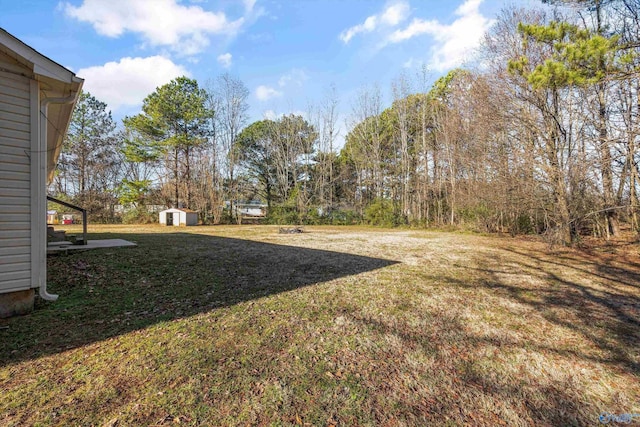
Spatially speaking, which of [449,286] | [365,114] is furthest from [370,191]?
[449,286]

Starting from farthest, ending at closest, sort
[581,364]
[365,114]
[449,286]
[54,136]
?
[365,114] < [54,136] < [449,286] < [581,364]

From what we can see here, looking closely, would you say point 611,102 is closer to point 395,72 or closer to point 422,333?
point 422,333

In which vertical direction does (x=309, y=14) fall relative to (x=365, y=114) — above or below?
below

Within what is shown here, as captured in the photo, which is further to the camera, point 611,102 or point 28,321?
point 611,102

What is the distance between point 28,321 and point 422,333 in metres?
4.40

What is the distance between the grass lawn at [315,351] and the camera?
180cm

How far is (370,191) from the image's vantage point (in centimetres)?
2422

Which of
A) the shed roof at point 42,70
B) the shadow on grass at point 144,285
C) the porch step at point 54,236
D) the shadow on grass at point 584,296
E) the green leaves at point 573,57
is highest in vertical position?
the green leaves at point 573,57

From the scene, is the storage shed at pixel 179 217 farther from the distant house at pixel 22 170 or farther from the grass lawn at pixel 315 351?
the distant house at pixel 22 170

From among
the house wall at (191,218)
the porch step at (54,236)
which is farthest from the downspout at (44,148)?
the house wall at (191,218)

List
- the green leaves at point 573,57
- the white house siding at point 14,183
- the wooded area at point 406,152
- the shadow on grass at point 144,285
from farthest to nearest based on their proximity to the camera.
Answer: the wooded area at point 406,152 → the green leaves at point 573,57 → the white house siding at point 14,183 → the shadow on grass at point 144,285

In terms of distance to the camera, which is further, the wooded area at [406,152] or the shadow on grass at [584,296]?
the wooded area at [406,152]

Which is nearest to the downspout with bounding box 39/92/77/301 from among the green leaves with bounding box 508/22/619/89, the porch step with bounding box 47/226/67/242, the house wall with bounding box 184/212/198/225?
the porch step with bounding box 47/226/67/242

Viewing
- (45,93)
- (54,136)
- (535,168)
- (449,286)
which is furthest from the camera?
(535,168)
